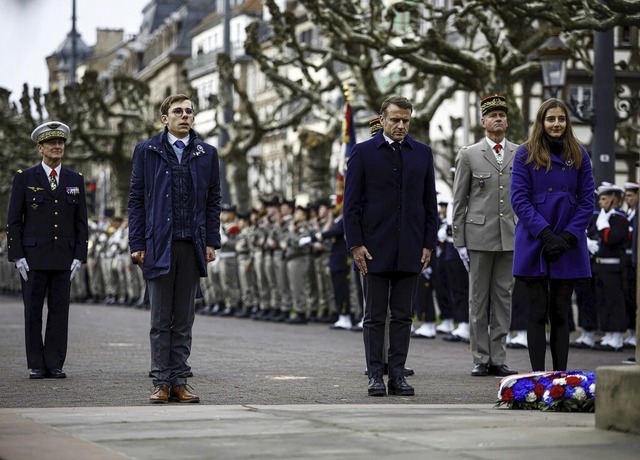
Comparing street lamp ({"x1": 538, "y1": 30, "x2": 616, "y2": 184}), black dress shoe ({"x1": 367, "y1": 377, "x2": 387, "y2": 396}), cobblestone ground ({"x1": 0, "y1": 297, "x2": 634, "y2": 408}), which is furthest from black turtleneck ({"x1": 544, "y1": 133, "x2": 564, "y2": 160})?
street lamp ({"x1": 538, "y1": 30, "x2": 616, "y2": 184})

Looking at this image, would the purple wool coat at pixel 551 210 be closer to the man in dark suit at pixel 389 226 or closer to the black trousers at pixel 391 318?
the man in dark suit at pixel 389 226

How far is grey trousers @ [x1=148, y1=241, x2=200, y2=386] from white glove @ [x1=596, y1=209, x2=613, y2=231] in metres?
8.96

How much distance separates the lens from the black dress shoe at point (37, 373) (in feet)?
43.6

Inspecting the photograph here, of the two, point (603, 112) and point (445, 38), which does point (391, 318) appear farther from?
point (445, 38)

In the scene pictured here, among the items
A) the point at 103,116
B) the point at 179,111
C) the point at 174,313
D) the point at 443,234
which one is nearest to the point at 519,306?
the point at 443,234

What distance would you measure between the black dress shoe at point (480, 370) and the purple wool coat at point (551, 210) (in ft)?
7.90

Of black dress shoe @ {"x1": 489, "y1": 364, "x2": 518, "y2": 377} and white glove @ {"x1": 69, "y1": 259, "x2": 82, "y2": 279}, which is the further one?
white glove @ {"x1": 69, "y1": 259, "x2": 82, "y2": 279}

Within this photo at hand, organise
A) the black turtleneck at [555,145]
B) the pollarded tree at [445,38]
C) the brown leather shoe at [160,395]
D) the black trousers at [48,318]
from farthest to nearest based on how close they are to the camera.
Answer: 1. the pollarded tree at [445,38]
2. the black trousers at [48,318]
3. the black turtleneck at [555,145]
4. the brown leather shoe at [160,395]

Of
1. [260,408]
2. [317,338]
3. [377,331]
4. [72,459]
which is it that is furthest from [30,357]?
[317,338]

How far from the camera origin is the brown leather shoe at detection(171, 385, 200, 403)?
10742 millimetres

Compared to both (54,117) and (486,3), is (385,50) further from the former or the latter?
(54,117)

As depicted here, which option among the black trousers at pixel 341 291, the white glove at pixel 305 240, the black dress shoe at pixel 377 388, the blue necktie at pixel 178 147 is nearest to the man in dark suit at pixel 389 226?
the black dress shoe at pixel 377 388

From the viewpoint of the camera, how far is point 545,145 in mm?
11406

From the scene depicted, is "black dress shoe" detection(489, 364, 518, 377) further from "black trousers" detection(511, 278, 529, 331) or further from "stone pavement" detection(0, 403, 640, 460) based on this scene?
"black trousers" detection(511, 278, 529, 331)
